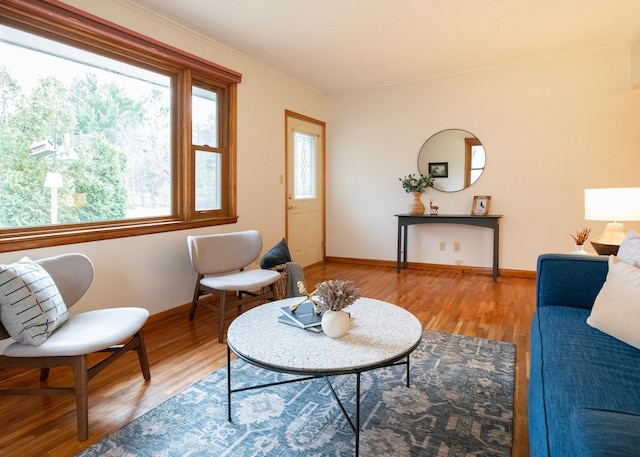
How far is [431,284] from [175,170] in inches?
111

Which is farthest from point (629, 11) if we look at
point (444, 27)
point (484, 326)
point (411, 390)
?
point (411, 390)

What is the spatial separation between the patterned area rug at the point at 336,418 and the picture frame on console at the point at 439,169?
10.1ft

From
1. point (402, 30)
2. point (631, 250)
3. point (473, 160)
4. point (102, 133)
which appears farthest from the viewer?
point (473, 160)

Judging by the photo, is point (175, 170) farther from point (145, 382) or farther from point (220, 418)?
point (220, 418)

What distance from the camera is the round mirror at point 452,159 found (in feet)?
15.7

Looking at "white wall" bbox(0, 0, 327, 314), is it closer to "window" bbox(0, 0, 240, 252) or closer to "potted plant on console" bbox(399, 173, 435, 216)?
"window" bbox(0, 0, 240, 252)

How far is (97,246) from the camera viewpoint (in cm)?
270

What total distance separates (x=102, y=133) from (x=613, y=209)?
11.2 ft

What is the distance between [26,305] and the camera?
66.6 inches

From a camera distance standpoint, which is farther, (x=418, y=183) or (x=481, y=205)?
(x=418, y=183)

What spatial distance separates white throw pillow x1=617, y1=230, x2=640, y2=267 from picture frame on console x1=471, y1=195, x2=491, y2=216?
2.71 m

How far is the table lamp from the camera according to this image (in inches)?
94.4

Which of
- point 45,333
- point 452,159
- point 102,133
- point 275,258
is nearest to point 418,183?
point 452,159

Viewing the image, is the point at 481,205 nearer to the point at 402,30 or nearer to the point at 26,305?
the point at 402,30
